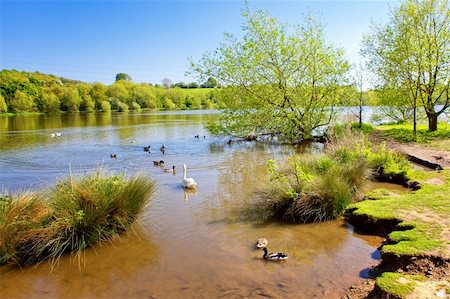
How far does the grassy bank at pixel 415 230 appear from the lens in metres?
5.06

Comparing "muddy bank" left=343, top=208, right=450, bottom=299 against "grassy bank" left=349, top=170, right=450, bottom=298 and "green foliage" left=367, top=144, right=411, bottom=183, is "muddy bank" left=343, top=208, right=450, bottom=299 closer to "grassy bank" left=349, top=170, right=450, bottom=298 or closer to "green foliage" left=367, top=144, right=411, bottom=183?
"grassy bank" left=349, top=170, right=450, bottom=298

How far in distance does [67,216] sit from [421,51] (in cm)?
2103

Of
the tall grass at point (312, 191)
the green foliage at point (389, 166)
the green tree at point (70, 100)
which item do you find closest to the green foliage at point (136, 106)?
the green tree at point (70, 100)

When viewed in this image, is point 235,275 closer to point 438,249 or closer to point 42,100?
point 438,249

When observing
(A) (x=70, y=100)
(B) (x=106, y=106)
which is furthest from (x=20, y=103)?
(B) (x=106, y=106)

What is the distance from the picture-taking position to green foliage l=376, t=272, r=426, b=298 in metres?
4.81

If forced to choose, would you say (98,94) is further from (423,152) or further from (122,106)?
(423,152)

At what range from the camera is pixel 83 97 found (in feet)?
336

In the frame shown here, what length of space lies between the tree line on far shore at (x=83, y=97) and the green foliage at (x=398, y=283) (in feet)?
259

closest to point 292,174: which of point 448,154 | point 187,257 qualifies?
point 187,257

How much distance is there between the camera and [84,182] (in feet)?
27.5

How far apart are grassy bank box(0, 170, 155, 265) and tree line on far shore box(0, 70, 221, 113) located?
7542 centimetres

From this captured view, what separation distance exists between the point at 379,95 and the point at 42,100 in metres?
91.3

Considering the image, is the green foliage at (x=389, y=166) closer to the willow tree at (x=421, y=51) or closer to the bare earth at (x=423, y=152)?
the bare earth at (x=423, y=152)
